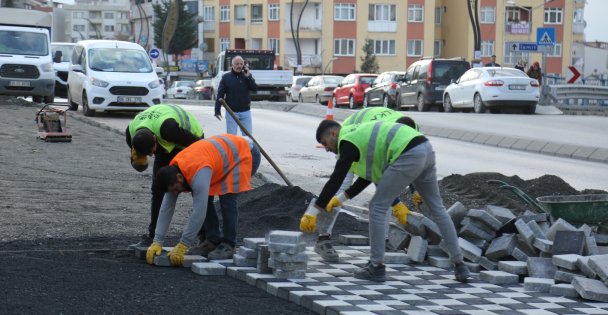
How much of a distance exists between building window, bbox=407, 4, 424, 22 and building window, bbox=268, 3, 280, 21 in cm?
1112

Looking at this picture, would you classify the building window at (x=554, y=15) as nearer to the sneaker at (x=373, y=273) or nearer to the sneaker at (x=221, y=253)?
the sneaker at (x=221, y=253)

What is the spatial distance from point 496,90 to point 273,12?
63.7 metres

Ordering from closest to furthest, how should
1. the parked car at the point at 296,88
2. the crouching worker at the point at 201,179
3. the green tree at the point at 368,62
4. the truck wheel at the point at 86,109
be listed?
the crouching worker at the point at 201,179, the truck wheel at the point at 86,109, the parked car at the point at 296,88, the green tree at the point at 368,62

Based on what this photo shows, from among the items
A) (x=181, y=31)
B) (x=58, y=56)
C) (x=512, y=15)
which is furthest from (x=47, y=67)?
(x=181, y=31)

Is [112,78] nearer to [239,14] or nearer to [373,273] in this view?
[373,273]

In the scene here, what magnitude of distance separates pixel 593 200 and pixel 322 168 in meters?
8.22

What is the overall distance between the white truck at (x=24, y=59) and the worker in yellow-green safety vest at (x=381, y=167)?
24465 millimetres

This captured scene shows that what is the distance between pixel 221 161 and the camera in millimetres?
8453

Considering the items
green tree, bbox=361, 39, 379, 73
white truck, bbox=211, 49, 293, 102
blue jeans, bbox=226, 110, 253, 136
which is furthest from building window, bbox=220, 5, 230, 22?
blue jeans, bbox=226, 110, 253, 136

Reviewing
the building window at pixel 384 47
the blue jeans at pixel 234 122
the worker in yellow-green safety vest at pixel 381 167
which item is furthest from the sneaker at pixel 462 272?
the building window at pixel 384 47

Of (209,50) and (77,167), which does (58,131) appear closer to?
(77,167)

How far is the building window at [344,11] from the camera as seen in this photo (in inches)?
3597

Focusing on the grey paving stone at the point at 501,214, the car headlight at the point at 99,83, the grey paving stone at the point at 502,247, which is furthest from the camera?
the car headlight at the point at 99,83

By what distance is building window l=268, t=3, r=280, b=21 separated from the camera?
307 ft
